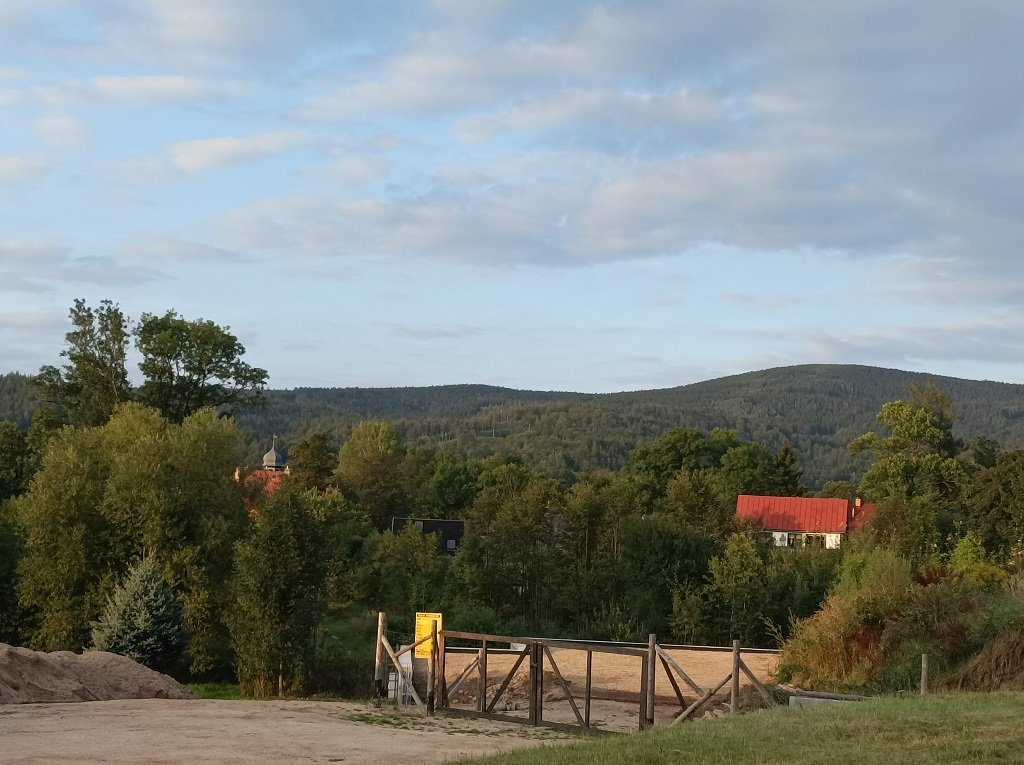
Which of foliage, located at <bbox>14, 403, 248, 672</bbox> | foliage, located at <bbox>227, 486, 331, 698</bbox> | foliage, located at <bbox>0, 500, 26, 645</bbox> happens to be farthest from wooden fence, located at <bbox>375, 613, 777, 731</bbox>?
foliage, located at <bbox>0, 500, 26, 645</bbox>

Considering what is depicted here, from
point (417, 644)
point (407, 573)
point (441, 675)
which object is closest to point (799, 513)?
point (407, 573)

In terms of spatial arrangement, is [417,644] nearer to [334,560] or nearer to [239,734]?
[239,734]

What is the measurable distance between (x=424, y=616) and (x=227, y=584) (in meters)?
14.7

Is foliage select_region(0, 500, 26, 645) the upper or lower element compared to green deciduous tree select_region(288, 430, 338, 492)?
lower

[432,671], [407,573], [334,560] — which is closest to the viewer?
[432,671]

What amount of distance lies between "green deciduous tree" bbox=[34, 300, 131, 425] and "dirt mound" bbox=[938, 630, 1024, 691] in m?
35.9

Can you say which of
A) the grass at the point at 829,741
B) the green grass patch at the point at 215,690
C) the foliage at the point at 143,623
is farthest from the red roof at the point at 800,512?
the grass at the point at 829,741

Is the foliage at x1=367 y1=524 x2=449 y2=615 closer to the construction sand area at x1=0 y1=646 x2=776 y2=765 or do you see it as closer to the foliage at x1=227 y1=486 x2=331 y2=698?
the foliage at x1=227 y1=486 x2=331 y2=698

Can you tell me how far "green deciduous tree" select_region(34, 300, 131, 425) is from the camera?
160ft

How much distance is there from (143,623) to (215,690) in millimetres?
2706

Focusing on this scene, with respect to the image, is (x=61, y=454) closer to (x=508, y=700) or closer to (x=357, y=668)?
(x=357, y=668)

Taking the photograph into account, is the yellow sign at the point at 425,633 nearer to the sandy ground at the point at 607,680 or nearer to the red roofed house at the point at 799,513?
the sandy ground at the point at 607,680

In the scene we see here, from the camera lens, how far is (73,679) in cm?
2423

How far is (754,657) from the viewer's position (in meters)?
30.2
